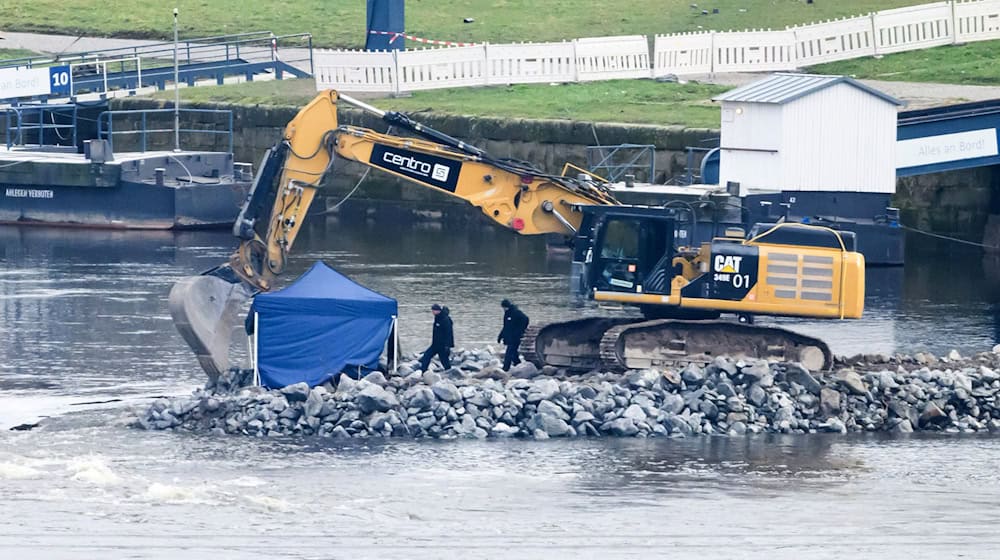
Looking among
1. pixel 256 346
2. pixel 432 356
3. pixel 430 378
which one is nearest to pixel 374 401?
pixel 430 378

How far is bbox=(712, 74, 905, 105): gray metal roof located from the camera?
4162 centimetres

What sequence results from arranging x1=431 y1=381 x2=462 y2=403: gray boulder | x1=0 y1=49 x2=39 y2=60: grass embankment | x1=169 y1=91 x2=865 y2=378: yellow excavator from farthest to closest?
1. x1=0 y1=49 x2=39 y2=60: grass embankment
2. x1=169 y1=91 x2=865 y2=378: yellow excavator
3. x1=431 y1=381 x2=462 y2=403: gray boulder

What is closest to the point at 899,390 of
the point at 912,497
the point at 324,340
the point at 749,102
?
the point at 912,497

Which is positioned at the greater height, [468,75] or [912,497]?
[468,75]

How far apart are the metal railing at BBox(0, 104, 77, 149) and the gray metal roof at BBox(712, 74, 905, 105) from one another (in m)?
23.4

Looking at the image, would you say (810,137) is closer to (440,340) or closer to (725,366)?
(440,340)

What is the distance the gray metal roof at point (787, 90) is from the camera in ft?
137

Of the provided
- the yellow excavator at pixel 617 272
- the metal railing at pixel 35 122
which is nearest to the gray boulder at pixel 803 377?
the yellow excavator at pixel 617 272

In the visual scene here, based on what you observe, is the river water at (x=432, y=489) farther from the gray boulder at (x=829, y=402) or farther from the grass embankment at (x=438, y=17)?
the grass embankment at (x=438, y=17)

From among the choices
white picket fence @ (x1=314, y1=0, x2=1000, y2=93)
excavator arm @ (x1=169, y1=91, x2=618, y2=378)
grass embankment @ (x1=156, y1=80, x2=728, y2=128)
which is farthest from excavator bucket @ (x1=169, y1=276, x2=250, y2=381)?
white picket fence @ (x1=314, y1=0, x2=1000, y2=93)

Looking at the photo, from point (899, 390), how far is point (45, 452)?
1177 centimetres

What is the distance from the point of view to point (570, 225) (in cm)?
2864

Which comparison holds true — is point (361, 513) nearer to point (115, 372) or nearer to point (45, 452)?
point (45, 452)

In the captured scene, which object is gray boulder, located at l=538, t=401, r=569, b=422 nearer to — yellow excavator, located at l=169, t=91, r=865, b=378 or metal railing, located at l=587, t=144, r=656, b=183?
yellow excavator, located at l=169, t=91, r=865, b=378
